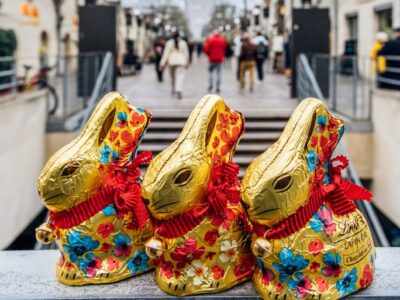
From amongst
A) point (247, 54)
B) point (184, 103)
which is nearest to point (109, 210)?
point (184, 103)

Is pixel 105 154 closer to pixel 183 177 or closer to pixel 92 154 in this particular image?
pixel 92 154

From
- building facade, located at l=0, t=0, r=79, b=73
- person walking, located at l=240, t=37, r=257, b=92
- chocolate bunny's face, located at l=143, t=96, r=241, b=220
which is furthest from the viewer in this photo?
building facade, located at l=0, t=0, r=79, b=73

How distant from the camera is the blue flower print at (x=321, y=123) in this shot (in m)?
2.70

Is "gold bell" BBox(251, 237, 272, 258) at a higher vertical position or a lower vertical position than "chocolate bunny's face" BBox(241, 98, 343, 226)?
lower

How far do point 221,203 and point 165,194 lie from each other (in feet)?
0.93

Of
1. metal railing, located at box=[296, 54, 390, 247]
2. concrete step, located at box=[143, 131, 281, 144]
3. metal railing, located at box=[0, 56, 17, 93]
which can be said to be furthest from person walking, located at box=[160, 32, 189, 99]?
metal railing, located at box=[0, 56, 17, 93]

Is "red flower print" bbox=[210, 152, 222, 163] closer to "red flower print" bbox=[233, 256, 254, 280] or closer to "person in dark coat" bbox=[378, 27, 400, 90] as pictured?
"red flower print" bbox=[233, 256, 254, 280]

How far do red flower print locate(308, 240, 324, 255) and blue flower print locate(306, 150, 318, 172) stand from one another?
0.32 metres

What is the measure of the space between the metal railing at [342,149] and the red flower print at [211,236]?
461cm

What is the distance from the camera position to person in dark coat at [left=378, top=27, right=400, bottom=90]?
9.88m

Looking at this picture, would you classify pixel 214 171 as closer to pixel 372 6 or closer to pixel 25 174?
pixel 25 174

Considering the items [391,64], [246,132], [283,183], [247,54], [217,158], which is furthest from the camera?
[247,54]

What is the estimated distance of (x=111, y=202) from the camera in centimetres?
295

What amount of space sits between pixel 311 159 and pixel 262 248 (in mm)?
446
